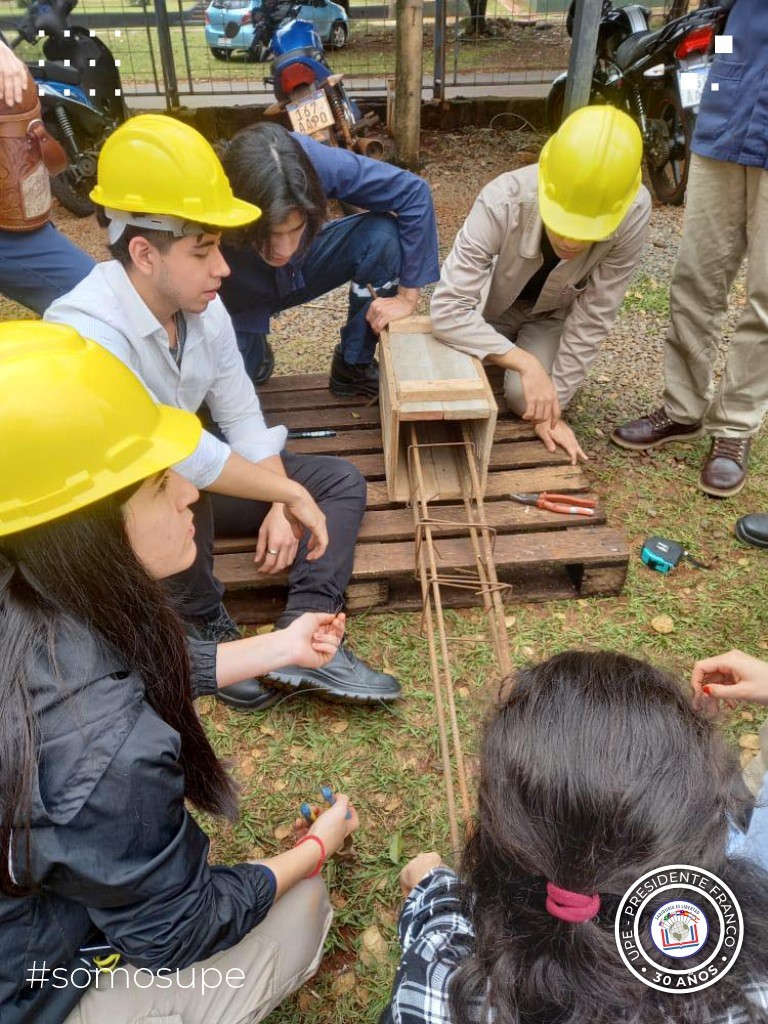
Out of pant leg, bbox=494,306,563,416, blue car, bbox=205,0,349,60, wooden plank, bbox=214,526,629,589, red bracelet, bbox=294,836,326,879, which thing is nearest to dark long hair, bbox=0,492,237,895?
red bracelet, bbox=294,836,326,879

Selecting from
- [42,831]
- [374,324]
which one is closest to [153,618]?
[42,831]

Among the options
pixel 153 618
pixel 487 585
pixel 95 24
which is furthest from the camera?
pixel 95 24

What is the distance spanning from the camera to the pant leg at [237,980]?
1.35m

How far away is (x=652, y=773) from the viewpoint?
999 millimetres

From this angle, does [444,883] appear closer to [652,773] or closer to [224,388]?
[652,773]

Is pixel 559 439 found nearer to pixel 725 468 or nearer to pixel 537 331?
pixel 537 331

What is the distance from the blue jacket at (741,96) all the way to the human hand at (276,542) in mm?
2049

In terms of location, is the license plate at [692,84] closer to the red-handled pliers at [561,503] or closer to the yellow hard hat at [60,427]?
the red-handled pliers at [561,503]

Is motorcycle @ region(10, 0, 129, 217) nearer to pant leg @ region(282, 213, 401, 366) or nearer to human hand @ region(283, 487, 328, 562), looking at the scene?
pant leg @ region(282, 213, 401, 366)

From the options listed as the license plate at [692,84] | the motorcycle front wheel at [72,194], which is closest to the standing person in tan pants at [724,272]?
the license plate at [692,84]

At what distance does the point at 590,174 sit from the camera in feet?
8.34

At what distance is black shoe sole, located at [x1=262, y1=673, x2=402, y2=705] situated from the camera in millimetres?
2326

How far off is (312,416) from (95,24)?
14168 millimetres

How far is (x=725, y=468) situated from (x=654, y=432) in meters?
0.36
